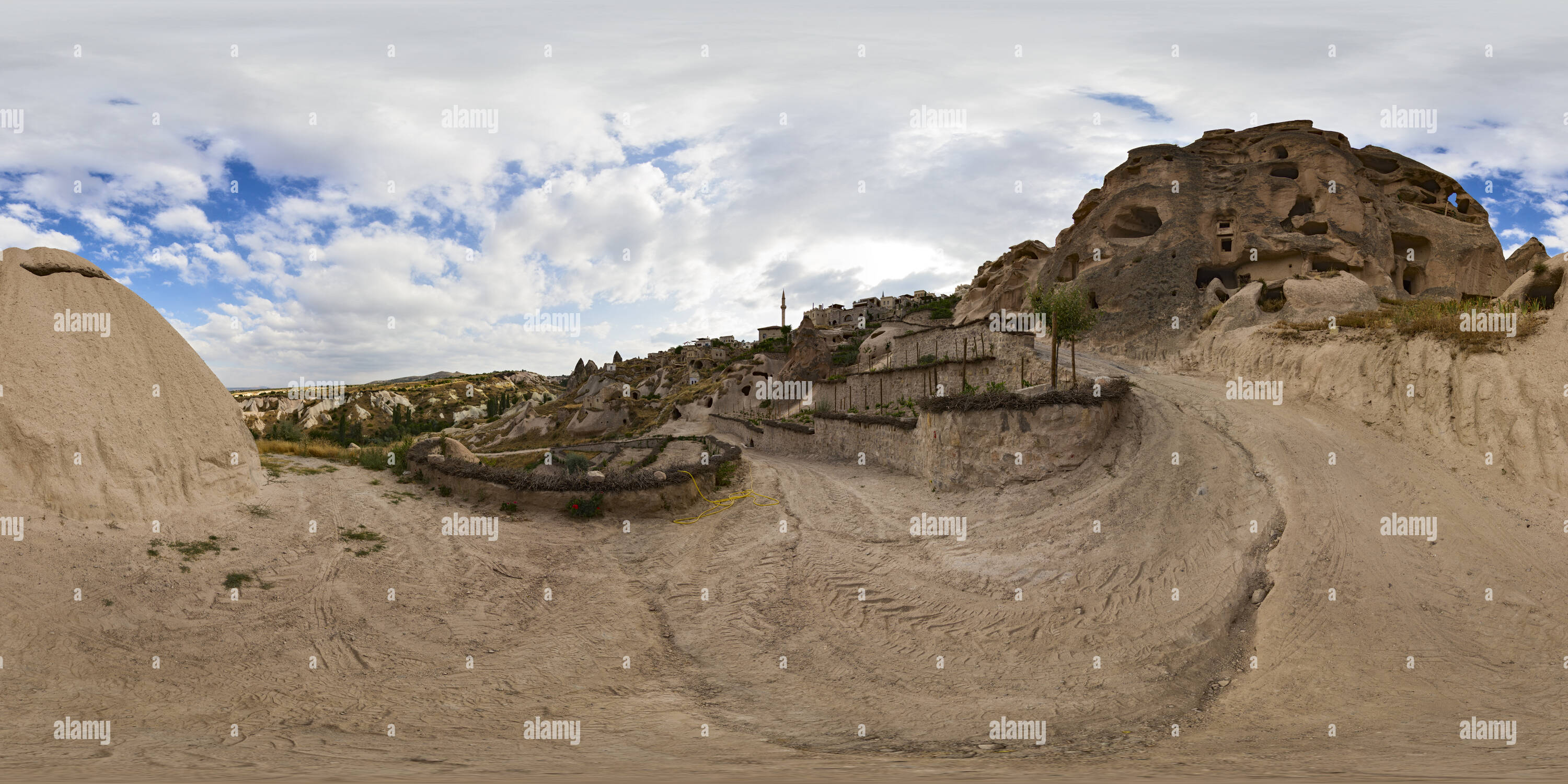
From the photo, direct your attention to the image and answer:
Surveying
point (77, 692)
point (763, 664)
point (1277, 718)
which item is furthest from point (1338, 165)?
point (77, 692)

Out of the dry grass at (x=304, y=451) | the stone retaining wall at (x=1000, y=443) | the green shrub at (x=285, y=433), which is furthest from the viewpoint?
the green shrub at (x=285, y=433)

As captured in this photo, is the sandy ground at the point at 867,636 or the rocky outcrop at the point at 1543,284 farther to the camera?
the rocky outcrop at the point at 1543,284

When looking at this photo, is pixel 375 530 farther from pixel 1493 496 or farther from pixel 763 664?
pixel 1493 496

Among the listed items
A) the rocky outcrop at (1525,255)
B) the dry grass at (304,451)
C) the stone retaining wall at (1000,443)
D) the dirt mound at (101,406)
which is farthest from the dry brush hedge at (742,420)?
the rocky outcrop at (1525,255)

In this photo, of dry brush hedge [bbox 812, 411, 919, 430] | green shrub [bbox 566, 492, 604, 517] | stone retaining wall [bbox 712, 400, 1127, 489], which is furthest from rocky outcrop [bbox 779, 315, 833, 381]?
green shrub [bbox 566, 492, 604, 517]

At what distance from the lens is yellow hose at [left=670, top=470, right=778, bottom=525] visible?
662 inches

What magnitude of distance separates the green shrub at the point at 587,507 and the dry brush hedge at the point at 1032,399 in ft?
30.1

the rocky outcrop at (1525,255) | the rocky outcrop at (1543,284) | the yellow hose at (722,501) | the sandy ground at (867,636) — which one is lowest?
the sandy ground at (867,636)

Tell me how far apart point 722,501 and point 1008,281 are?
35881mm

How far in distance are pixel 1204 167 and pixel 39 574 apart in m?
48.6

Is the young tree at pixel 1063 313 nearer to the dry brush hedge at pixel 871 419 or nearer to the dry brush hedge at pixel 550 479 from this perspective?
the dry brush hedge at pixel 871 419

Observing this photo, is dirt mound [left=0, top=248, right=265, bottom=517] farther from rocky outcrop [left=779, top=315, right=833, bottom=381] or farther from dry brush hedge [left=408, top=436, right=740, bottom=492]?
rocky outcrop [left=779, top=315, right=833, bottom=381]

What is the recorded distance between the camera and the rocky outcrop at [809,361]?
141ft

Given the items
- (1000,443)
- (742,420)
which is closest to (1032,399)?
(1000,443)
